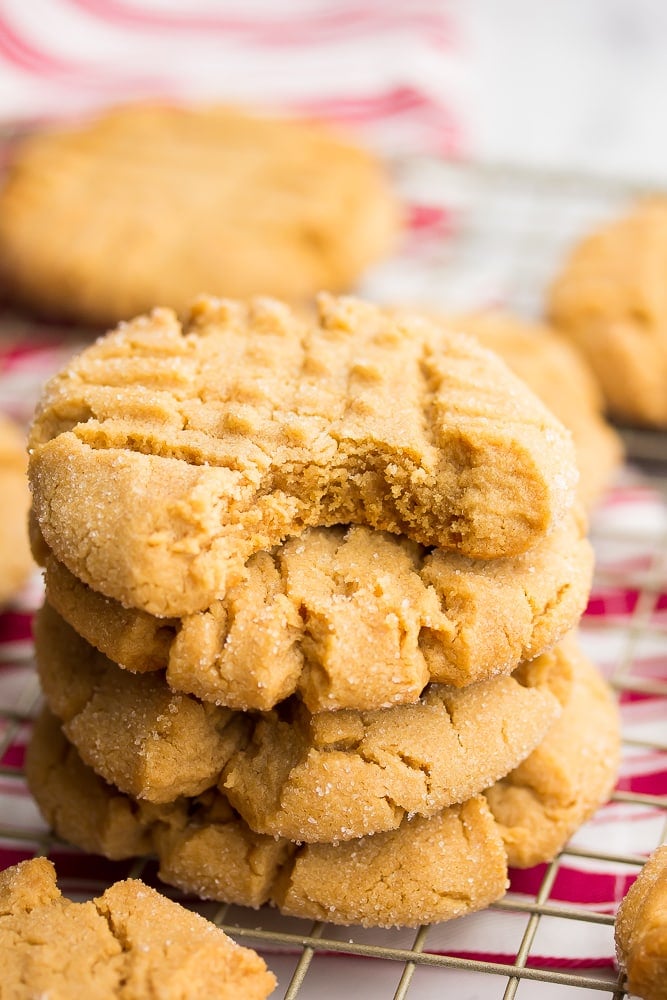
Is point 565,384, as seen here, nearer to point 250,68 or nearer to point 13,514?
point 13,514

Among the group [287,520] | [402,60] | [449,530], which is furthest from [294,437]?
[402,60]

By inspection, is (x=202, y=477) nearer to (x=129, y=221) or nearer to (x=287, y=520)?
(x=287, y=520)

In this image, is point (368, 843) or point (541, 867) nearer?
point (368, 843)

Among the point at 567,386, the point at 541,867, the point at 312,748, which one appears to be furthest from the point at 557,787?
the point at 567,386

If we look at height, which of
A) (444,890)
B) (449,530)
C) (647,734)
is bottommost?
(647,734)

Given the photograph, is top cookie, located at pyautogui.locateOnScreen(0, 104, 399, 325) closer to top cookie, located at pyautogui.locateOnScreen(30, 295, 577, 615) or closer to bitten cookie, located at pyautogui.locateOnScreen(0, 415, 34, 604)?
bitten cookie, located at pyautogui.locateOnScreen(0, 415, 34, 604)
